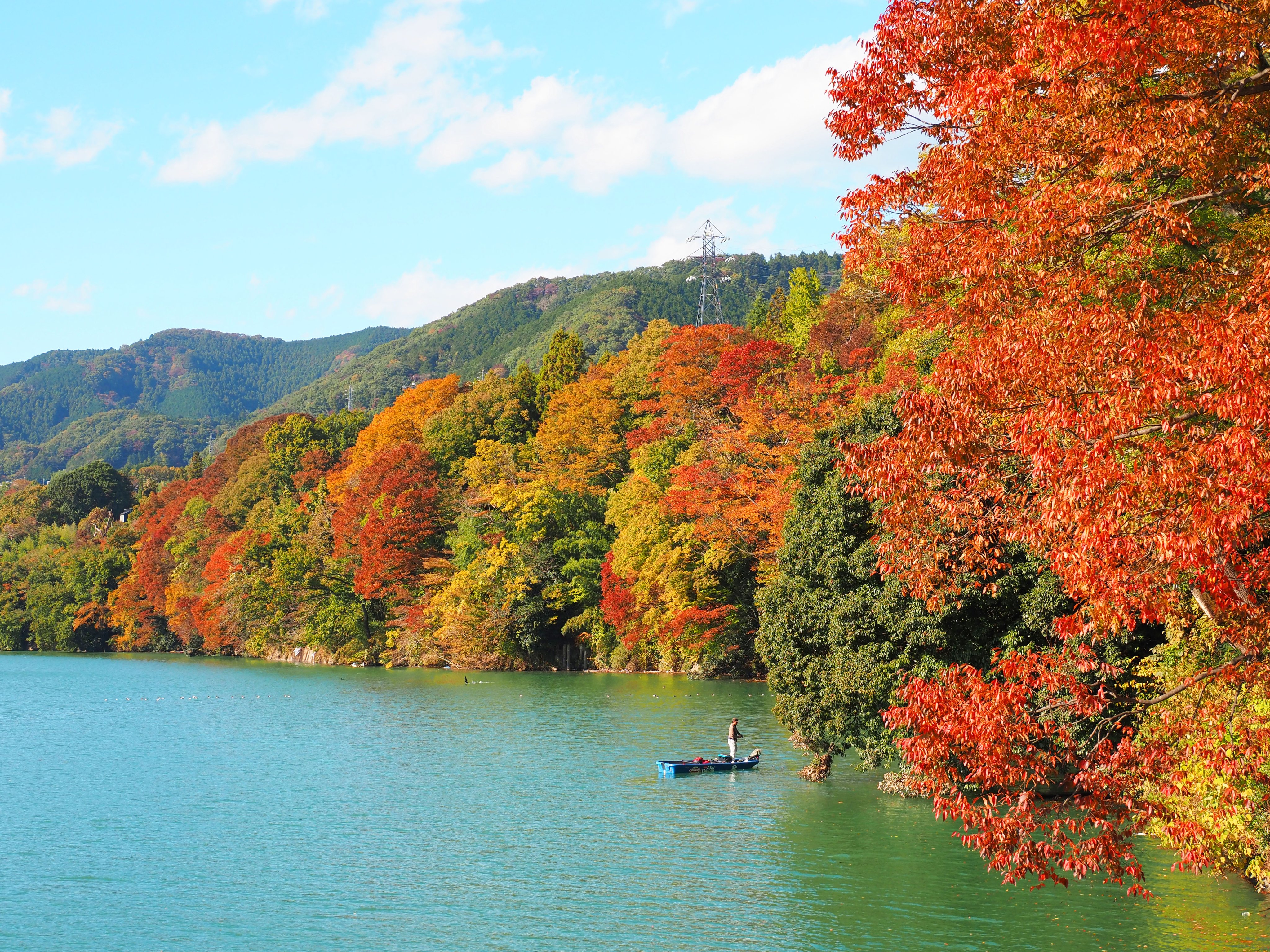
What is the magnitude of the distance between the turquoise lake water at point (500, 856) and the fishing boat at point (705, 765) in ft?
1.29

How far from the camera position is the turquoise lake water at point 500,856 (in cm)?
1366

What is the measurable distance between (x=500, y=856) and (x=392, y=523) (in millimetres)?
43283

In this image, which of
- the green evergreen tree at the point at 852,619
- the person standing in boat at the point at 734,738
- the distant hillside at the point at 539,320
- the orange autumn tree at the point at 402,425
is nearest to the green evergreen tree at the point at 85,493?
the distant hillside at the point at 539,320

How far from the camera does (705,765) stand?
2431cm

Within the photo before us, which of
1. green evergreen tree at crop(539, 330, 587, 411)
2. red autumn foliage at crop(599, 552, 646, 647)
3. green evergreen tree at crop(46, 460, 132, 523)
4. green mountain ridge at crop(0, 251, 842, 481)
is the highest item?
green mountain ridge at crop(0, 251, 842, 481)

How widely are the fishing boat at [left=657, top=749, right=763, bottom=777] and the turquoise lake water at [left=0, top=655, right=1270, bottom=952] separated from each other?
1.29ft

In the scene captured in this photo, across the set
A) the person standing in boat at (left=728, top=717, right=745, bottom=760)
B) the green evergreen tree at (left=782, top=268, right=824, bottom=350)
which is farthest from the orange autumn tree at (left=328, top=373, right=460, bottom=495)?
the person standing in boat at (left=728, top=717, right=745, bottom=760)

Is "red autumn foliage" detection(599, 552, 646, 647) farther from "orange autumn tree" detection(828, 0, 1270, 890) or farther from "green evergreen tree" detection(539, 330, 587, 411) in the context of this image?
"orange autumn tree" detection(828, 0, 1270, 890)

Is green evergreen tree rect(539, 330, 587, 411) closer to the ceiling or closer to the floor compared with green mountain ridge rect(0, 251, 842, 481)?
closer to the floor

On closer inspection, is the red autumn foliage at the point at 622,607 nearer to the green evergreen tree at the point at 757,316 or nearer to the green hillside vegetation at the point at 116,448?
the green evergreen tree at the point at 757,316

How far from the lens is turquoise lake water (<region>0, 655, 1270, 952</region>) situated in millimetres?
13664

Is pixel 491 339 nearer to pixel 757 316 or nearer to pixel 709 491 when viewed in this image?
pixel 757 316

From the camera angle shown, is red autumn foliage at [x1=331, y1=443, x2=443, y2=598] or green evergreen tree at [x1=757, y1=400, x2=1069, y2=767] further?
red autumn foliage at [x1=331, y1=443, x2=443, y2=598]

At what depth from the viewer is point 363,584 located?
194 ft
